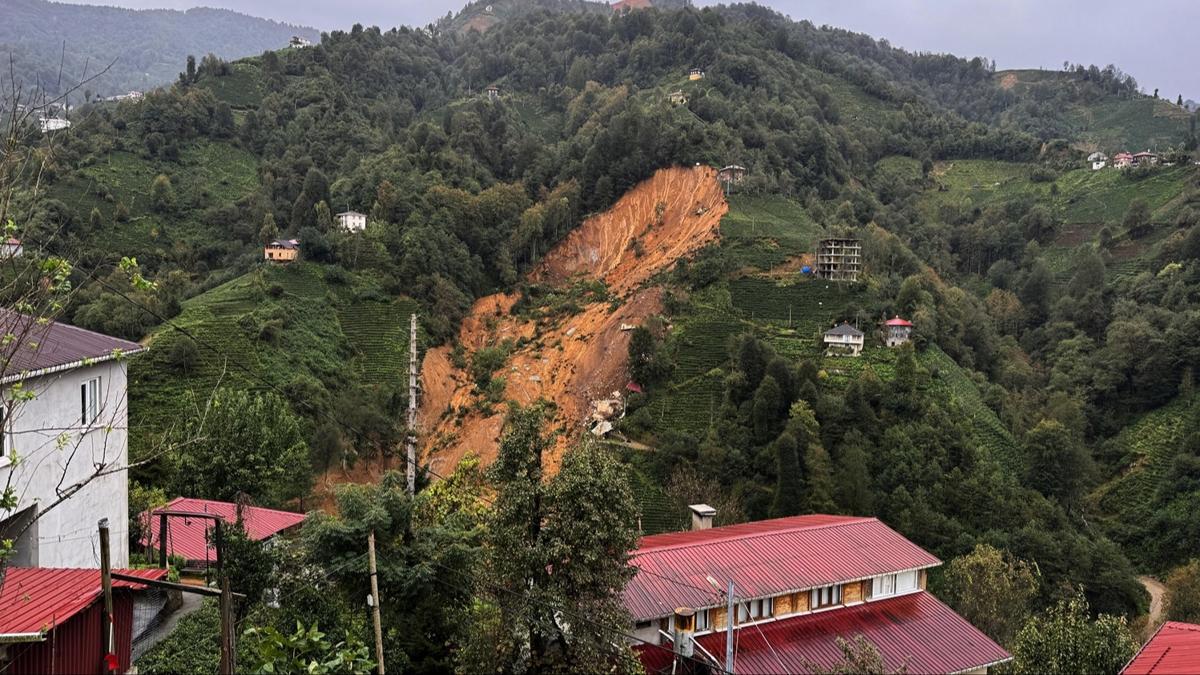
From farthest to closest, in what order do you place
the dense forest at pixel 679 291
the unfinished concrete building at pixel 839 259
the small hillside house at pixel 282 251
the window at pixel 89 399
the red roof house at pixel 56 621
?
the small hillside house at pixel 282 251 → the unfinished concrete building at pixel 839 259 → the dense forest at pixel 679 291 → the window at pixel 89 399 → the red roof house at pixel 56 621

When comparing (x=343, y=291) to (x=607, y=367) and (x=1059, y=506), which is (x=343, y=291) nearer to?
(x=607, y=367)

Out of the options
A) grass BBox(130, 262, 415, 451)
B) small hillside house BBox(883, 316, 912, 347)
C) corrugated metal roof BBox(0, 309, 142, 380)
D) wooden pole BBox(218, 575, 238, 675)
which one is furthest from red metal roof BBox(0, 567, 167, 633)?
small hillside house BBox(883, 316, 912, 347)

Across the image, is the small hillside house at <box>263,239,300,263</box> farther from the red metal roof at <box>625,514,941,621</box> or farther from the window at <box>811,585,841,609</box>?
the window at <box>811,585,841,609</box>

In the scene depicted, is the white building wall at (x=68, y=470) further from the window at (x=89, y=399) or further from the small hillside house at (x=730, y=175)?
the small hillside house at (x=730, y=175)

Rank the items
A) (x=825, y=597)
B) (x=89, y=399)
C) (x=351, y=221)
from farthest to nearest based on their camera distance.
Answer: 1. (x=351, y=221)
2. (x=825, y=597)
3. (x=89, y=399)

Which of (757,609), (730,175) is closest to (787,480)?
(757,609)

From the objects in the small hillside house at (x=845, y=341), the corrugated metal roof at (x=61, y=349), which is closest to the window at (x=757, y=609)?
the corrugated metal roof at (x=61, y=349)

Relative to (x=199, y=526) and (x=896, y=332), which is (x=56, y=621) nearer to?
(x=199, y=526)

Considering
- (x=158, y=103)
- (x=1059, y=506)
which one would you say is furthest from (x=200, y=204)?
(x=1059, y=506)
